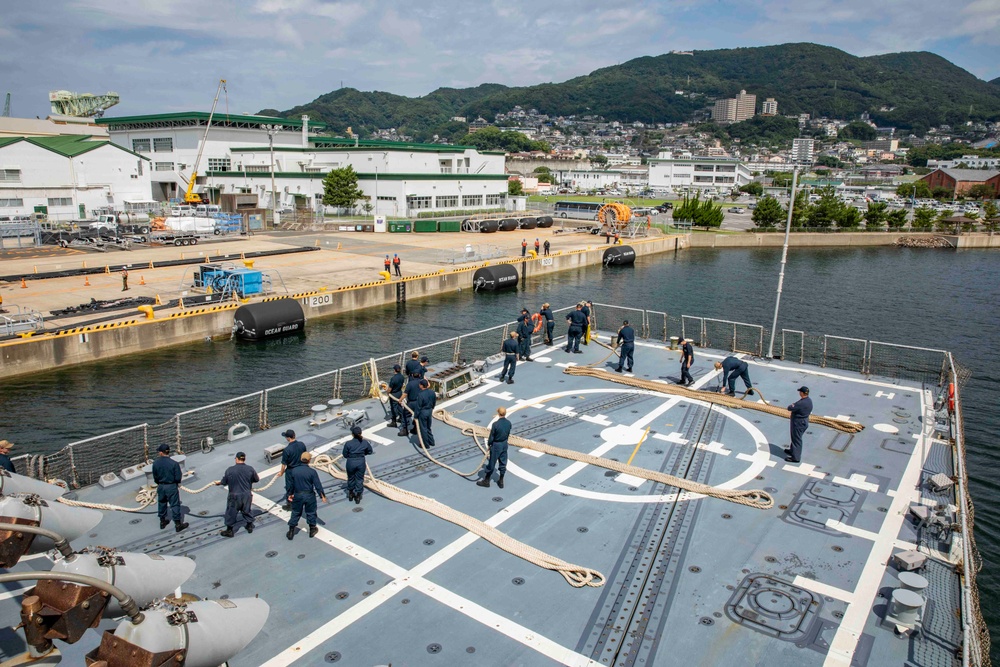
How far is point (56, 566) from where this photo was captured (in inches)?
158

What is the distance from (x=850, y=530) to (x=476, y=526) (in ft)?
22.0

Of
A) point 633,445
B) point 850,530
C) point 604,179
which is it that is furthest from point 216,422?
point 604,179

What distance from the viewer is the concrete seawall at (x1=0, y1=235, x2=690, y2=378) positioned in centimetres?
2605

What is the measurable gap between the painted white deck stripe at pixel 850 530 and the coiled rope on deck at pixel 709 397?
15.0ft

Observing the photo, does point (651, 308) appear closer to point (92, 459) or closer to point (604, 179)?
point (92, 459)

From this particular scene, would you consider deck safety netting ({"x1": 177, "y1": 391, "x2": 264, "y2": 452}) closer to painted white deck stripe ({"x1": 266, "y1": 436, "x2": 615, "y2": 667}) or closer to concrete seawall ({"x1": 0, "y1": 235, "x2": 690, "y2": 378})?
painted white deck stripe ({"x1": 266, "y1": 436, "x2": 615, "y2": 667})

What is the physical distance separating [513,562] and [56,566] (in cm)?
741

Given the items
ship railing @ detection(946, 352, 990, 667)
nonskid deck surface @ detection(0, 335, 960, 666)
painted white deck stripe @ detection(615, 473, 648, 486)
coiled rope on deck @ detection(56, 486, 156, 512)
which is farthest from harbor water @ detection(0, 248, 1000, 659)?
coiled rope on deck @ detection(56, 486, 156, 512)

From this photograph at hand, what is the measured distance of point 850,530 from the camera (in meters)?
11.3

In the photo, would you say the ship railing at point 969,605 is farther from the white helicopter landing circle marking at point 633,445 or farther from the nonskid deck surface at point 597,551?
the white helicopter landing circle marking at point 633,445

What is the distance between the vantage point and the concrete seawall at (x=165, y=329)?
2605cm

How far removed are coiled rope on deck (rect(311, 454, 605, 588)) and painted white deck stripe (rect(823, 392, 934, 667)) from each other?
3.28 metres

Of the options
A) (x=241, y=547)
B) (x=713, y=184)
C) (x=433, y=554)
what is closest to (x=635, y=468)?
(x=433, y=554)

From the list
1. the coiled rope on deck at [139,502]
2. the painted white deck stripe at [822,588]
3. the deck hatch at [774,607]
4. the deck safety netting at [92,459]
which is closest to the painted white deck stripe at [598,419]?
the deck hatch at [774,607]
